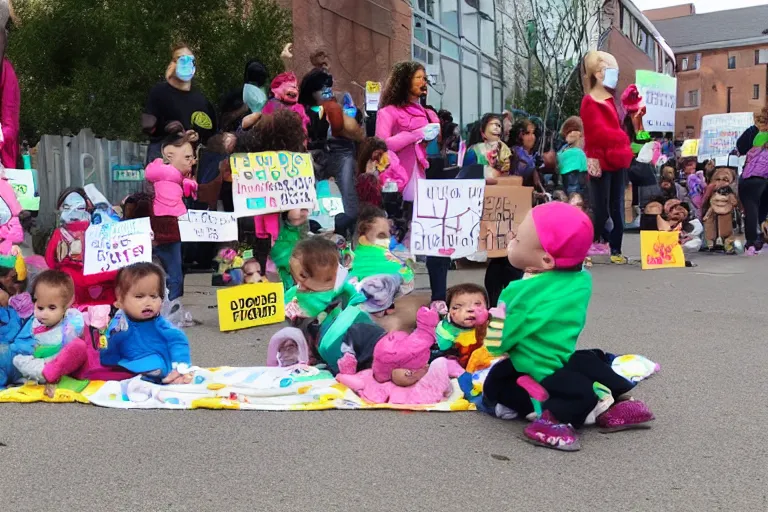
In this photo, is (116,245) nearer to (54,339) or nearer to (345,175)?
(54,339)

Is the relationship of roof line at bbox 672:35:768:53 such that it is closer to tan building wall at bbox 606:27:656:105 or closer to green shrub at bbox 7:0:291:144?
tan building wall at bbox 606:27:656:105

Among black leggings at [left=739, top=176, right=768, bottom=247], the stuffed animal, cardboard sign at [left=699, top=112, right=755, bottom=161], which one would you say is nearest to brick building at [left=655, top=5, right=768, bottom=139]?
cardboard sign at [left=699, top=112, right=755, bottom=161]

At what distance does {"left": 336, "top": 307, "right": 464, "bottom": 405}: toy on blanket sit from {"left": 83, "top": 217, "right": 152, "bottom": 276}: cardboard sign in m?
1.86

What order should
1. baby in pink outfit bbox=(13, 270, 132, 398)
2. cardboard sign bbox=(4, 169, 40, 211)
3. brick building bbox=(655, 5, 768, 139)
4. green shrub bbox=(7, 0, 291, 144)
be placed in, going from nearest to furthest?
baby in pink outfit bbox=(13, 270, 132, 398), cardboard sign bbox=(4, 169, 40, 211), green shrub bbox=(7, 0, 291, 144), brick building bbox=(655, 5, 768, 139)

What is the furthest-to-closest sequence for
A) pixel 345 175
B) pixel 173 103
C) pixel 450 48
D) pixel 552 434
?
1. pixel 450 48
2. pixel 345 175
3. pixel 173 103
4. pixel 552 434

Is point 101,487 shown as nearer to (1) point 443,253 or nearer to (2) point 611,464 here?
(2) point 611,464

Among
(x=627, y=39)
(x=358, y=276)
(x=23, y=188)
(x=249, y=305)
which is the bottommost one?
(x=249, y=305)

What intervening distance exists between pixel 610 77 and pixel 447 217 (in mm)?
3823

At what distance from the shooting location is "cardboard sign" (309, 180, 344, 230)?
706 cm

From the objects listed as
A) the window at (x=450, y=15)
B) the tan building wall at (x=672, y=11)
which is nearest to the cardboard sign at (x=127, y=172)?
the window at (x=450, y=15)

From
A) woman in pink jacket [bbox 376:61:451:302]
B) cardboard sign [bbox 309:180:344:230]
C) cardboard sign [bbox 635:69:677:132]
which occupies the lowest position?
cardboard sign [bbox 309:180:344:230]

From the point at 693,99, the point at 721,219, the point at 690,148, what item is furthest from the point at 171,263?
the point at 693,99

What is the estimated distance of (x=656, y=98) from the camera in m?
21.5

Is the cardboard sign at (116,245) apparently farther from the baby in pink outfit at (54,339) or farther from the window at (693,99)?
the window at (693,99)
